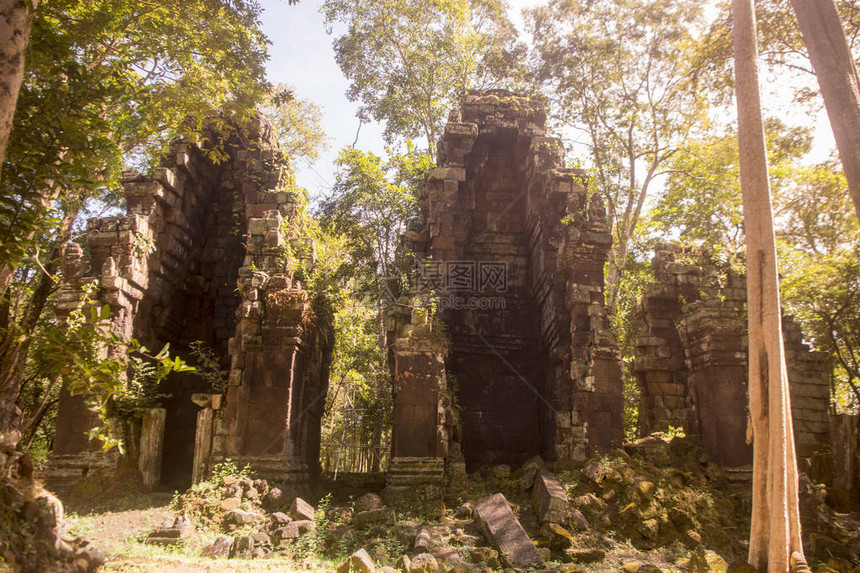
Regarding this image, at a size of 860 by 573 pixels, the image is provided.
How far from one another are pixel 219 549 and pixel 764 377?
19.9 ft

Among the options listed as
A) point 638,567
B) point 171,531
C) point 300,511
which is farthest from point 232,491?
point 638,567

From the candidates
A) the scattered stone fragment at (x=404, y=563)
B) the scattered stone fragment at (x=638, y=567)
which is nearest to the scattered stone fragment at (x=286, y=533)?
the scattered stone fragment at (x=404, y=563)

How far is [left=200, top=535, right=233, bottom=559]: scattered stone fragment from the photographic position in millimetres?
6609

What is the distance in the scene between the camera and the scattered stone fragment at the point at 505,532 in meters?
6.29

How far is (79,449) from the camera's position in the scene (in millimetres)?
9664

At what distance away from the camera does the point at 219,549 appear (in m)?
6.72

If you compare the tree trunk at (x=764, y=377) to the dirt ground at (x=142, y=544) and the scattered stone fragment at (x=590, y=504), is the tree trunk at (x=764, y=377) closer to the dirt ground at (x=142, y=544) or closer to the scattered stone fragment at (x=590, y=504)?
the scattered stone fragment at (x=590, y=504)

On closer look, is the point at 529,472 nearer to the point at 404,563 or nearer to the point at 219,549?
the point at 404,563

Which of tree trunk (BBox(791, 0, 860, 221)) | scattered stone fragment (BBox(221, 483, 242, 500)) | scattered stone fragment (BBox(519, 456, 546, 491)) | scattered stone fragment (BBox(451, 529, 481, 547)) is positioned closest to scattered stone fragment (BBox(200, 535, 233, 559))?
scattered stone fragment (BBox(221, 483, 242, 500))

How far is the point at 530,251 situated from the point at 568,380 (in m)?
3.38

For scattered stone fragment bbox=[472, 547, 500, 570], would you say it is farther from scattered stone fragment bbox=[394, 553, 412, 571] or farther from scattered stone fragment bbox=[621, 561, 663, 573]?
scattered stone fragment bbox=[621, 561, 663, 573]

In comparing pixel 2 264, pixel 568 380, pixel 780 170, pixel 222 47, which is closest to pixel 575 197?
pixel 568 380

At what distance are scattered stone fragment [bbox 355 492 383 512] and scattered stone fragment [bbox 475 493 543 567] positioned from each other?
145 centimetres

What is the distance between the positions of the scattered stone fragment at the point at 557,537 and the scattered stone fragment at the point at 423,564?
1.52m
